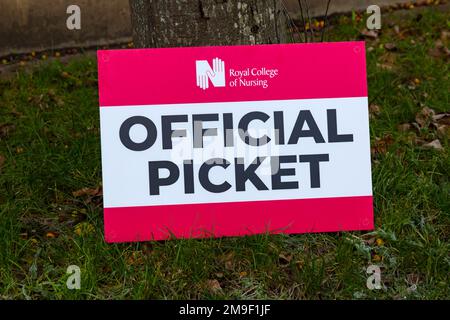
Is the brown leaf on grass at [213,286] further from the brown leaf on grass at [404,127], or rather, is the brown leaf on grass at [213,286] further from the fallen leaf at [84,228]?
the brown leaf on grass at [404,127]

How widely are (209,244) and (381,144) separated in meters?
1.10

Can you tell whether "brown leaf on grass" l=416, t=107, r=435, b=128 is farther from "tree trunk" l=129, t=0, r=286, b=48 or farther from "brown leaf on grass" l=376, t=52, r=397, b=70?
"tree trunk" l=129, t=0, r=286, b=48

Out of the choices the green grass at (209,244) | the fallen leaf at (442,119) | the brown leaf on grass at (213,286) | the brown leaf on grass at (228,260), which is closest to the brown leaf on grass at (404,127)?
the green grass at (209,244)

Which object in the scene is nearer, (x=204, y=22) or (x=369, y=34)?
(x=204, y=22)

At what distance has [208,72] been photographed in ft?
8.66

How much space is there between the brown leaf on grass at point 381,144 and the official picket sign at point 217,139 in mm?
570

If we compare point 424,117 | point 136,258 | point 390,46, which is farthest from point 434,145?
point 136,258

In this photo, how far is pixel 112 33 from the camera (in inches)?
189

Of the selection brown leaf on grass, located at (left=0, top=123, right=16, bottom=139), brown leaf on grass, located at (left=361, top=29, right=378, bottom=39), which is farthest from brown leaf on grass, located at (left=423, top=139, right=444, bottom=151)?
Result: brown leaf on grass, located at (left=0, top=123, right=16, bottom=139)

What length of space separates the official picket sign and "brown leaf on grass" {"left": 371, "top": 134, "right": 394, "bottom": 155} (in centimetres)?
57

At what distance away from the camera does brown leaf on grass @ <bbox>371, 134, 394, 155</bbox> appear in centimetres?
324

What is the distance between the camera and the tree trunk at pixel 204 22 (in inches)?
112

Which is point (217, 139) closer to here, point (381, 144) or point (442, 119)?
point (381, 144)
